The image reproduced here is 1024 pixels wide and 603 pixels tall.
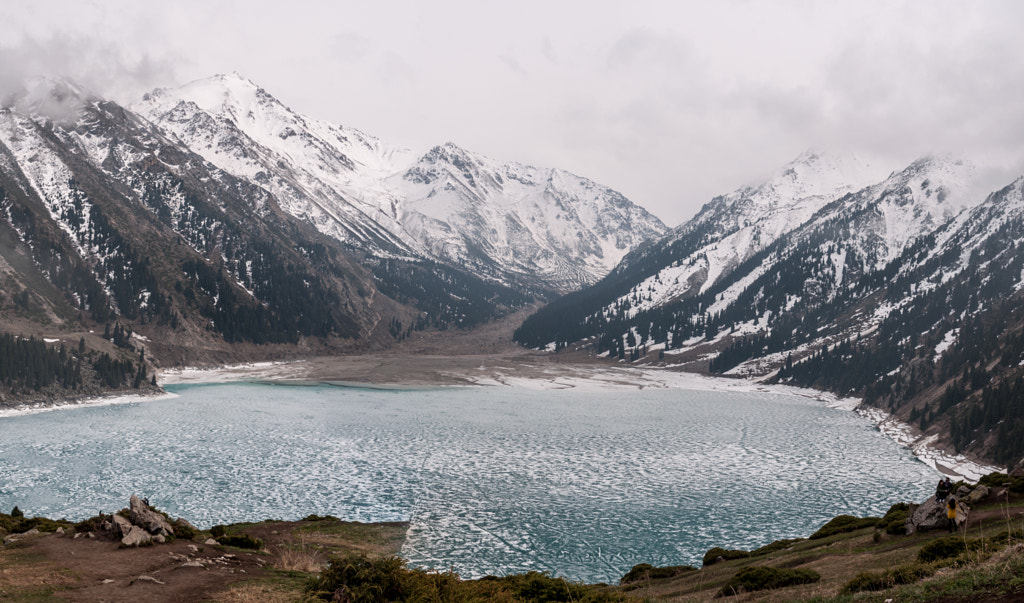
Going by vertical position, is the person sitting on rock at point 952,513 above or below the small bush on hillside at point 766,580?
above

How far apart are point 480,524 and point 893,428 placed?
105 metres

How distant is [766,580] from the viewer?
107 ft

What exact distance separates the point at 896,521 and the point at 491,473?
4972 centimetres

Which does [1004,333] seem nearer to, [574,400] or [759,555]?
[574,400]

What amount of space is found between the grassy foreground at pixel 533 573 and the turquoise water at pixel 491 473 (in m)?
10.8

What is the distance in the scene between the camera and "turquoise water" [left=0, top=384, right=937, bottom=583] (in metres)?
60.2

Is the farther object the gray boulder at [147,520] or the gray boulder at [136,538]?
the gray boulder at [147,520]

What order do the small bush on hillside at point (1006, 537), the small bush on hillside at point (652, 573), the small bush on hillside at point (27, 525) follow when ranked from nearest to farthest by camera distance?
the small bush on hillside at point (1006, 537)
the small bush on hillside at point (27, 525)
the small bush on hillside at point (652, 573)

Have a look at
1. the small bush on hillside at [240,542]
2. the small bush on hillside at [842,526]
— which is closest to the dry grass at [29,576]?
the small bush on hillside at [240,542]

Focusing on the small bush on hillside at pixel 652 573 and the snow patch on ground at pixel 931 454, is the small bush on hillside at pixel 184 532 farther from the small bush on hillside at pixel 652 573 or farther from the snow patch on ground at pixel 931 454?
the snow patch on ground at pixel 931 454

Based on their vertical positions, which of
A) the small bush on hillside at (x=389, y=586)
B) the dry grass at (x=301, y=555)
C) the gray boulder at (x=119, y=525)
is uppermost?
the small bush on hillside at (x=389, y=586)

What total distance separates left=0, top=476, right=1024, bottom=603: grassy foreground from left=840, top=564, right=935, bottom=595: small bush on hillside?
0.06 m

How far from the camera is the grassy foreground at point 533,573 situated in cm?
2223

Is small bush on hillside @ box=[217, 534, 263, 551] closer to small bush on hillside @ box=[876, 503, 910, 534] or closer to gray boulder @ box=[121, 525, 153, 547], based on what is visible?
gray boulder @ box=[121, 525, 153, 547]
